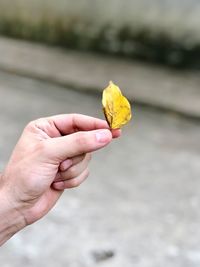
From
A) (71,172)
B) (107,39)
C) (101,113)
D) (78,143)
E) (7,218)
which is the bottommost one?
(101,113)

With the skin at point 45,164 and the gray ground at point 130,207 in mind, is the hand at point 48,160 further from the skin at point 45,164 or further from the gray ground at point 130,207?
the gray ground at point 130,207

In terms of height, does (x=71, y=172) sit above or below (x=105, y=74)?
above

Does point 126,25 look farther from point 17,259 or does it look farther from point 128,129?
point 17,259

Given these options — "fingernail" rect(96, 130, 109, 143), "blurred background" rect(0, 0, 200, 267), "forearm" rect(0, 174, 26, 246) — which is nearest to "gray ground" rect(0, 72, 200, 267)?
"blurred background" rect(0, 0, 200, 267)

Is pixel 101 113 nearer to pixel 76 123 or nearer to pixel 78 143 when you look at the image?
pixel 76 123

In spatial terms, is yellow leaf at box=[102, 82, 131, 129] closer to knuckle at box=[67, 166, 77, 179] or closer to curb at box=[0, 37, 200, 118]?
knuckle at box=[67, 166, 77, 179]

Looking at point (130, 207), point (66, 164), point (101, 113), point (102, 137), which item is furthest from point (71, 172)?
point (101, 113)
